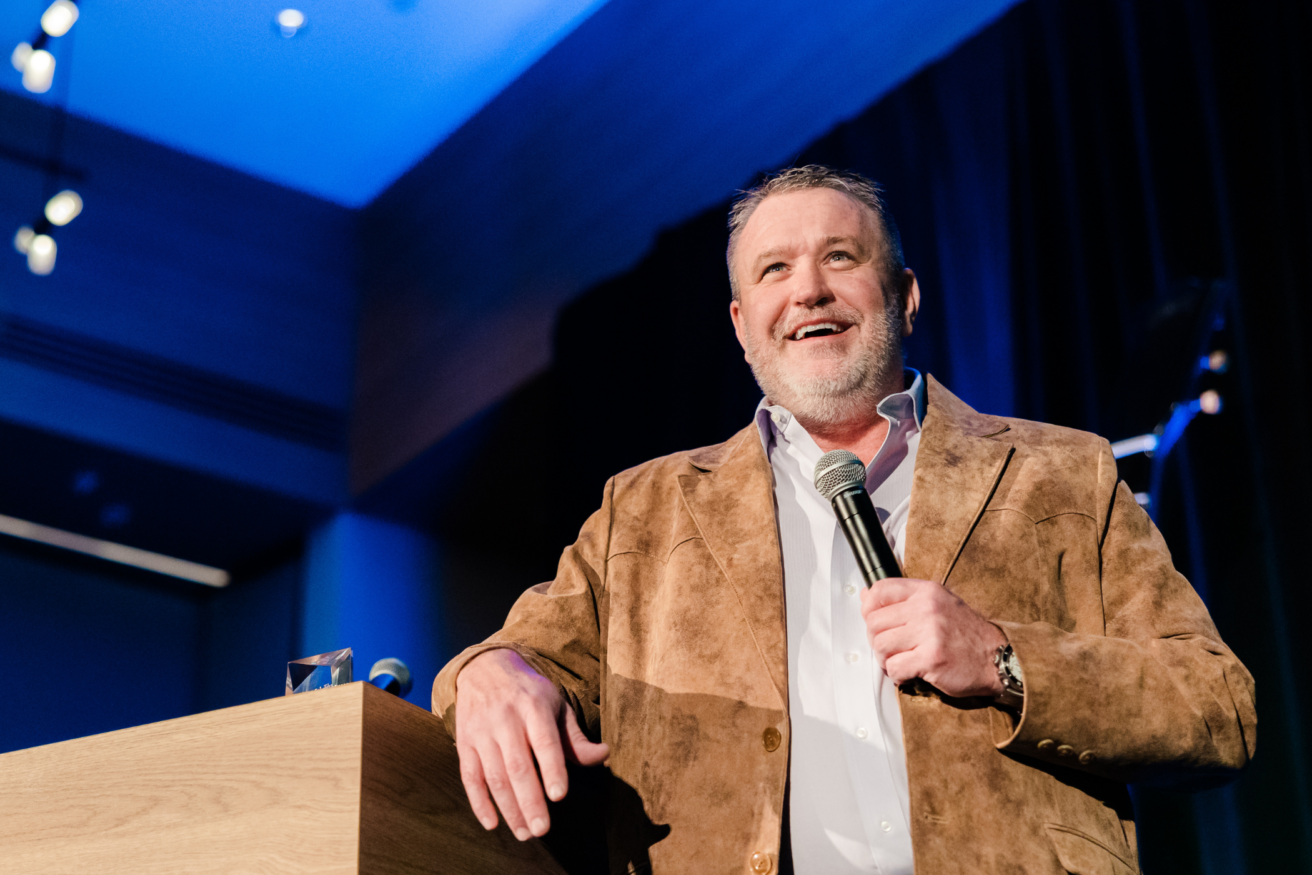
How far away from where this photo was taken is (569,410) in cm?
497

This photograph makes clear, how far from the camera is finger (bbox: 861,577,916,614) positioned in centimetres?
111

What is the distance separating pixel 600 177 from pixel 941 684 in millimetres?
4209

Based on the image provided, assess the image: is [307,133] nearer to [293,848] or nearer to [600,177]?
[600,177]

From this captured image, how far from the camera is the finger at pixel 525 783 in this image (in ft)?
3.37

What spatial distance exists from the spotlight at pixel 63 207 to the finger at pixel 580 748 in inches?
178

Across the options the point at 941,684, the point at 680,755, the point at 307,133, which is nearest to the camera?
the point at 941,684

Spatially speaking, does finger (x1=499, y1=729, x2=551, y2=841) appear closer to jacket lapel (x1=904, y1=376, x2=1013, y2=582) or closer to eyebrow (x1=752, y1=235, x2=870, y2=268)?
jacket lapel (x1=904, y1=376, x2=1013, y2=582)

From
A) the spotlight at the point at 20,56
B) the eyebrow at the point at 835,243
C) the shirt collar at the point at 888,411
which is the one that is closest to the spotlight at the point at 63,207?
the spotlight at the point at 20,56

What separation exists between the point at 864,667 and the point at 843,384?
0.48 m

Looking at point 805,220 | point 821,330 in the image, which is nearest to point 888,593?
point 821,330

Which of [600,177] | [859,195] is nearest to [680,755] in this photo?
[859,195]

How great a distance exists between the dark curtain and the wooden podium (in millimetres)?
1896

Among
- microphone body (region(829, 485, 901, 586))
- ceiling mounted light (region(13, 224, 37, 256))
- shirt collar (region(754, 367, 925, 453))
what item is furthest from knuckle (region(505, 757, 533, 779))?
ceiling mounted light (region(13, 224, 37, 256))

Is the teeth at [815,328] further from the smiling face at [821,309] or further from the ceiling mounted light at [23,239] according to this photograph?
the ceiling mounted light at [23,239]
